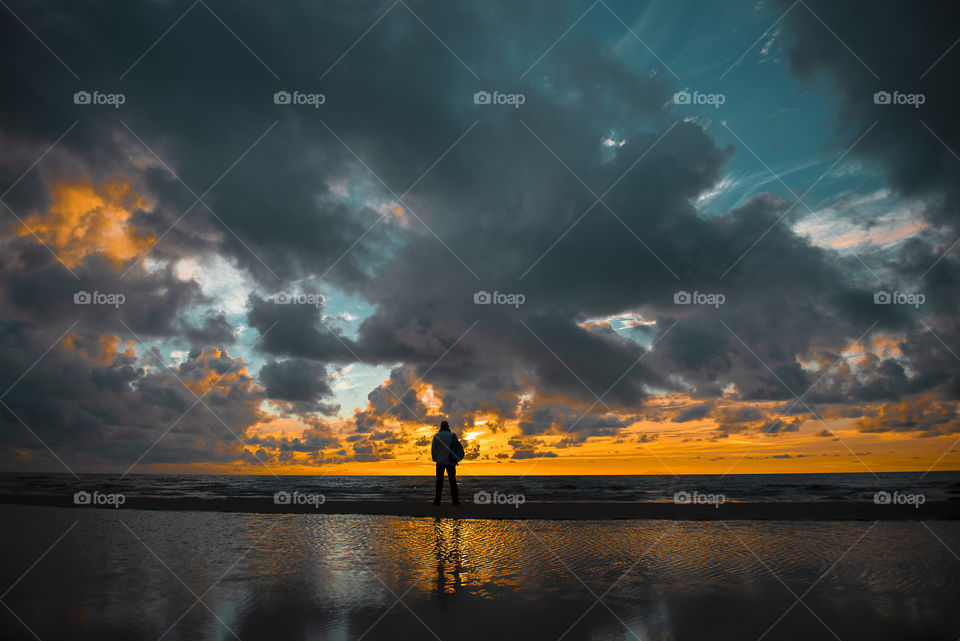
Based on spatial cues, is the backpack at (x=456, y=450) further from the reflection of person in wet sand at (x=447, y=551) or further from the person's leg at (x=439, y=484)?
the reflection of person in wet sand at (x=447, y=551)

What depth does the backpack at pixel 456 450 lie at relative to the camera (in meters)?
13.3

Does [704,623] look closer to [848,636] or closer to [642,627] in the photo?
[642,627]

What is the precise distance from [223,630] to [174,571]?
7.86 feet

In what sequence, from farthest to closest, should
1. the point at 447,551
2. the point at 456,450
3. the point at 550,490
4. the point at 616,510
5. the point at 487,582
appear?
1. the point at 550,490
2. the point at 456,450
3. the point at 616,510
4. the point at 447,551
5. the point at 487,582

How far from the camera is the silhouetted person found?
13180 mm

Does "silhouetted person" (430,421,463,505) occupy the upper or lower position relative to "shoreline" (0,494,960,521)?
upper

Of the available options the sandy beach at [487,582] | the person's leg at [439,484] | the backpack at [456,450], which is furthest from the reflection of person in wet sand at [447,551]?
the backpack at [456,450]

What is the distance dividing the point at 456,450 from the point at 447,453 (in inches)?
11.1

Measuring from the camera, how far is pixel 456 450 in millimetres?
13484

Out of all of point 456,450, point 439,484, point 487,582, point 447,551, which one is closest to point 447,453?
point 456,450

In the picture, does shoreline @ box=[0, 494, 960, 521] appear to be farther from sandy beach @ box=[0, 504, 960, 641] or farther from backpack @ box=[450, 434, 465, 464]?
backpack @ box=[450, 434, 465, 464]

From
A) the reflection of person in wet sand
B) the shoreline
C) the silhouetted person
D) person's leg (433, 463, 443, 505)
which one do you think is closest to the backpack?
the silhouetted person

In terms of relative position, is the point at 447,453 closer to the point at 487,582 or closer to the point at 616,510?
the point at 616,510

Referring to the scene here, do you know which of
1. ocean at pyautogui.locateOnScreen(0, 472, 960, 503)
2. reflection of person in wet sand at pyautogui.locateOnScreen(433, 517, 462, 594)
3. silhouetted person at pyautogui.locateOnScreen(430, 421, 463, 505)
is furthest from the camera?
ocean at pyautogui.locateOnScreen(0, 472, 960, 503)
